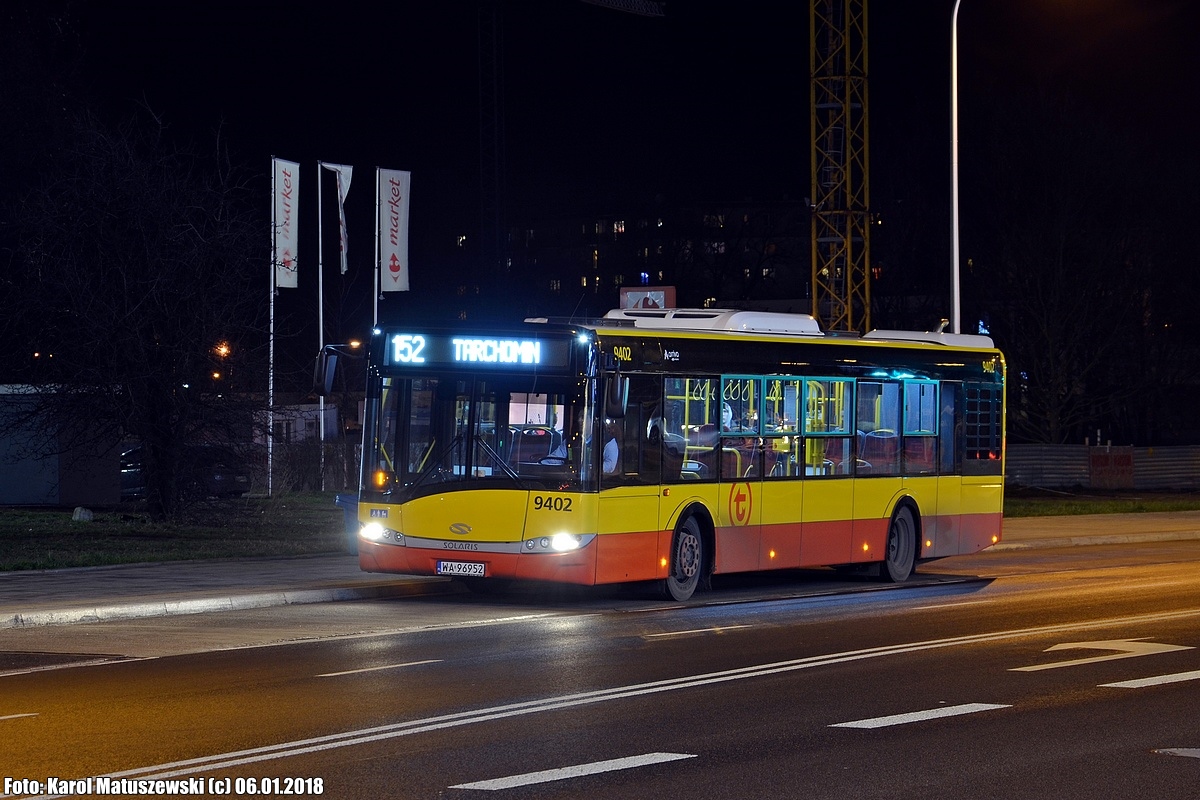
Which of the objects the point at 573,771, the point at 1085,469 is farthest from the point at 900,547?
the point at 1085,469

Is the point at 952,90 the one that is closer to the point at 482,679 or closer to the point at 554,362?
the point at 554,362

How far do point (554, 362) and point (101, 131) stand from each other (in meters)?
14.7

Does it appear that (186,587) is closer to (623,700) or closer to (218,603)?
(218,603)

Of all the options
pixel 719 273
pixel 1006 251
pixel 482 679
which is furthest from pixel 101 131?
pixel 719 273

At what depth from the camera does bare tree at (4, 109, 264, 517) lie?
2714 cm

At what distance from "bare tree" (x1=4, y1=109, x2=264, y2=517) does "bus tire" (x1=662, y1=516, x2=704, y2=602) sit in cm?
1196

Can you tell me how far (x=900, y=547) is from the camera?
70.0 feet

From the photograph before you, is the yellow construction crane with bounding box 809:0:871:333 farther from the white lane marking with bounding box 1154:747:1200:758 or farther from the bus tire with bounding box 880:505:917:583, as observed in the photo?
the white lane marking with bounding box 1154:747:1200:758

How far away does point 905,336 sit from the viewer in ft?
71.1

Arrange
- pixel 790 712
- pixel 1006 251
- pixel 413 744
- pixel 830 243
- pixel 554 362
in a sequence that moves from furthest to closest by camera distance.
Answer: pixel 1006 251 → pixel 830 243 → pixel 554 362 → pixel 790 712 → pixel 413 744

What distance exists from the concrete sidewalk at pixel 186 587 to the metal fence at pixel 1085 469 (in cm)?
3627

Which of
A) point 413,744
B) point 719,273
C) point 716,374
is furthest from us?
point 719,273

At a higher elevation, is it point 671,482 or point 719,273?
point 719,273

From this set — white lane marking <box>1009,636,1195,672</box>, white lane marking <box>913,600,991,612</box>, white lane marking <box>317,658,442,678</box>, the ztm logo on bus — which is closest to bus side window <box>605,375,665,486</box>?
the ztm logo on bus
